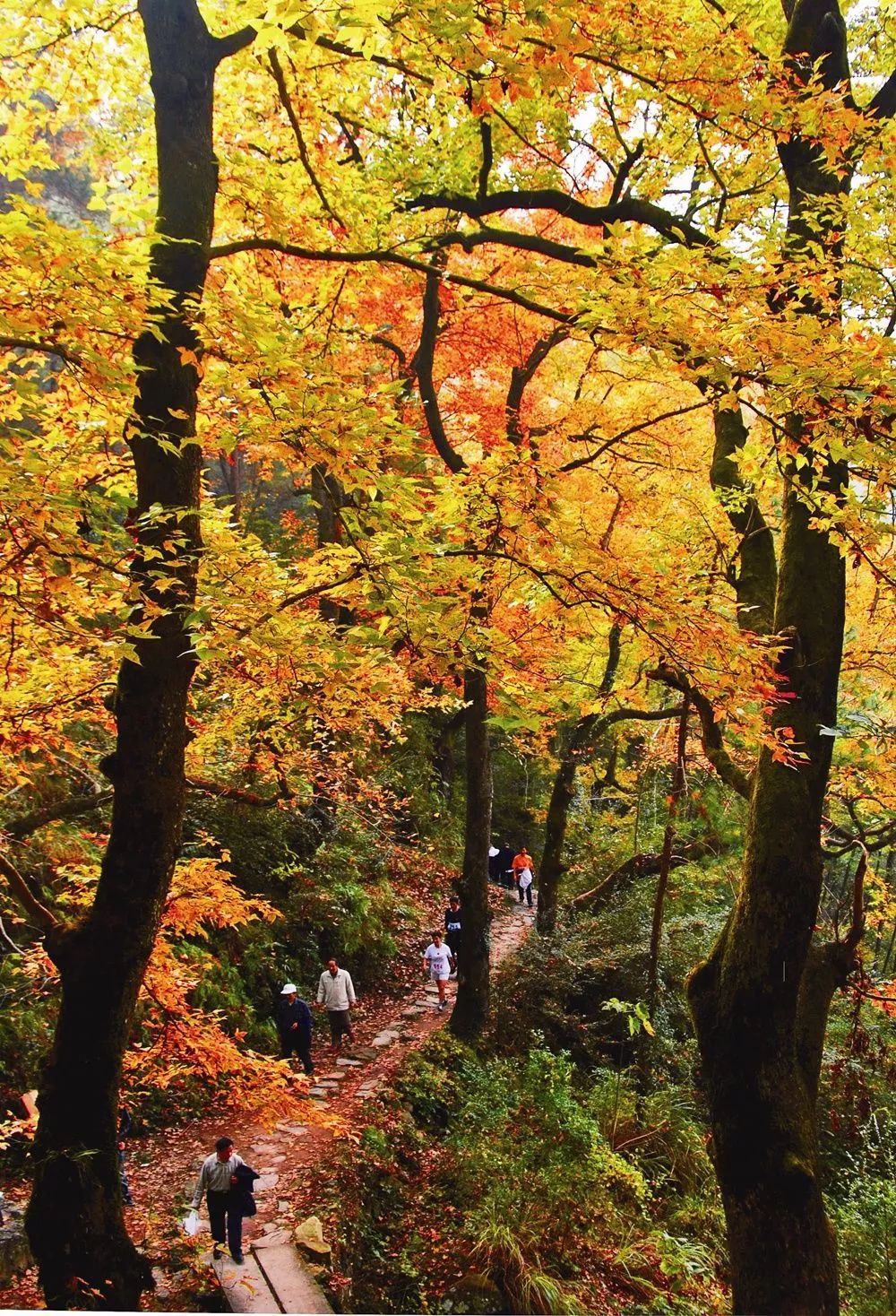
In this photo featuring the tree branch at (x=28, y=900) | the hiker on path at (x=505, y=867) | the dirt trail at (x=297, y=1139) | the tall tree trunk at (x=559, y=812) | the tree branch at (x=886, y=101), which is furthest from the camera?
the hiker on path at (x=505, y=867)

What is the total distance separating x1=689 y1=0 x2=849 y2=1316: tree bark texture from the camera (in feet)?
15.7

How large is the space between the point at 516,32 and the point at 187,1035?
22.0 ft

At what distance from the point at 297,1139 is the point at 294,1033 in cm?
125

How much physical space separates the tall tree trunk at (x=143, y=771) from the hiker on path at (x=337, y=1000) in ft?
20.8

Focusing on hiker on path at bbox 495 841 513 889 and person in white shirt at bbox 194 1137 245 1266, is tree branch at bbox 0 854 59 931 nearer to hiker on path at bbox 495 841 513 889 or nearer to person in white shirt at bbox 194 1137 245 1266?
person in white shirt at bbox 194 1137 245 1266

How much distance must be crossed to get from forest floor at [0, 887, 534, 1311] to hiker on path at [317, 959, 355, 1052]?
250mm

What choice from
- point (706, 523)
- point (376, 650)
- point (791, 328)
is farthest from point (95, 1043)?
point (706, 523)

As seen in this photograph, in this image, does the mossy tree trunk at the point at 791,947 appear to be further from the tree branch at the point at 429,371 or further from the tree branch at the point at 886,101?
the tree branch at the point at 429,371

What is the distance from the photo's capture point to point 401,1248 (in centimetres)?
733

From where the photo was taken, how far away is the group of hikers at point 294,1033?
6504 mm

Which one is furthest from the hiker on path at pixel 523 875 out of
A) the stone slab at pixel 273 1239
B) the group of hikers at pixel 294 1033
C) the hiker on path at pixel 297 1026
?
the stone slab at pixel 273 1239

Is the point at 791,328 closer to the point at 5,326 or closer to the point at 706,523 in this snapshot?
the point at 5,326

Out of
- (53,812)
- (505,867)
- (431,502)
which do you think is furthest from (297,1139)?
(505,867)

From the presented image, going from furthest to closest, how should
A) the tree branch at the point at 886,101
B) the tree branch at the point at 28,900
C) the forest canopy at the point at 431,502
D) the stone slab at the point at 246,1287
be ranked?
the stone slab at the point at 246,1287, the tree branch at the point at 886,101, the tree branch at the point at 28,900, the forest canopy at the point at 431,502
